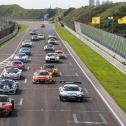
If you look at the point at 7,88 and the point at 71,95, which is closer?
the point at 71,95

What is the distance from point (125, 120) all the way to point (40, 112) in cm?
542

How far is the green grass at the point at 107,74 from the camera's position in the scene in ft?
152

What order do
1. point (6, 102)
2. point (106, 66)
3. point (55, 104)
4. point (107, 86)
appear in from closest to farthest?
point (6, 102) → point (55, 104) → point (107, 86) → point (106, 66)

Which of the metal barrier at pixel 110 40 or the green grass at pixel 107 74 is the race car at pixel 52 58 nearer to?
the green grass at pixel 107 74

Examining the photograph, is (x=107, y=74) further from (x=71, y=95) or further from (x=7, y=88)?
(x=71, y=95)

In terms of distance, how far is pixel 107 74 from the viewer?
63.8m

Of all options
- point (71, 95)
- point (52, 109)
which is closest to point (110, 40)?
point (71, 95)

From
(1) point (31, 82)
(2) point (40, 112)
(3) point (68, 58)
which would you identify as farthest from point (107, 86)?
(3) point (68, 58)

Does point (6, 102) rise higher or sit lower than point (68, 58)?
higher

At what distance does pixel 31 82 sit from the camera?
54.3 m

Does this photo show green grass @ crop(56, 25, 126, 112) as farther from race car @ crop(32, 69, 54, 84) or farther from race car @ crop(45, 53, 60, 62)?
race car @ crop(32, 69, 54, 84)

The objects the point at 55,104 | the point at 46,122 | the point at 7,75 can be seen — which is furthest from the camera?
the point at 7,75

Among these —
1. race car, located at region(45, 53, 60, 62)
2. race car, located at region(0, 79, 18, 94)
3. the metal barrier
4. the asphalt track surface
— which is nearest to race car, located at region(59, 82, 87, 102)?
the asphalt track surface

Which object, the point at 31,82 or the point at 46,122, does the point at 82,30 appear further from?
the point at 46,122
